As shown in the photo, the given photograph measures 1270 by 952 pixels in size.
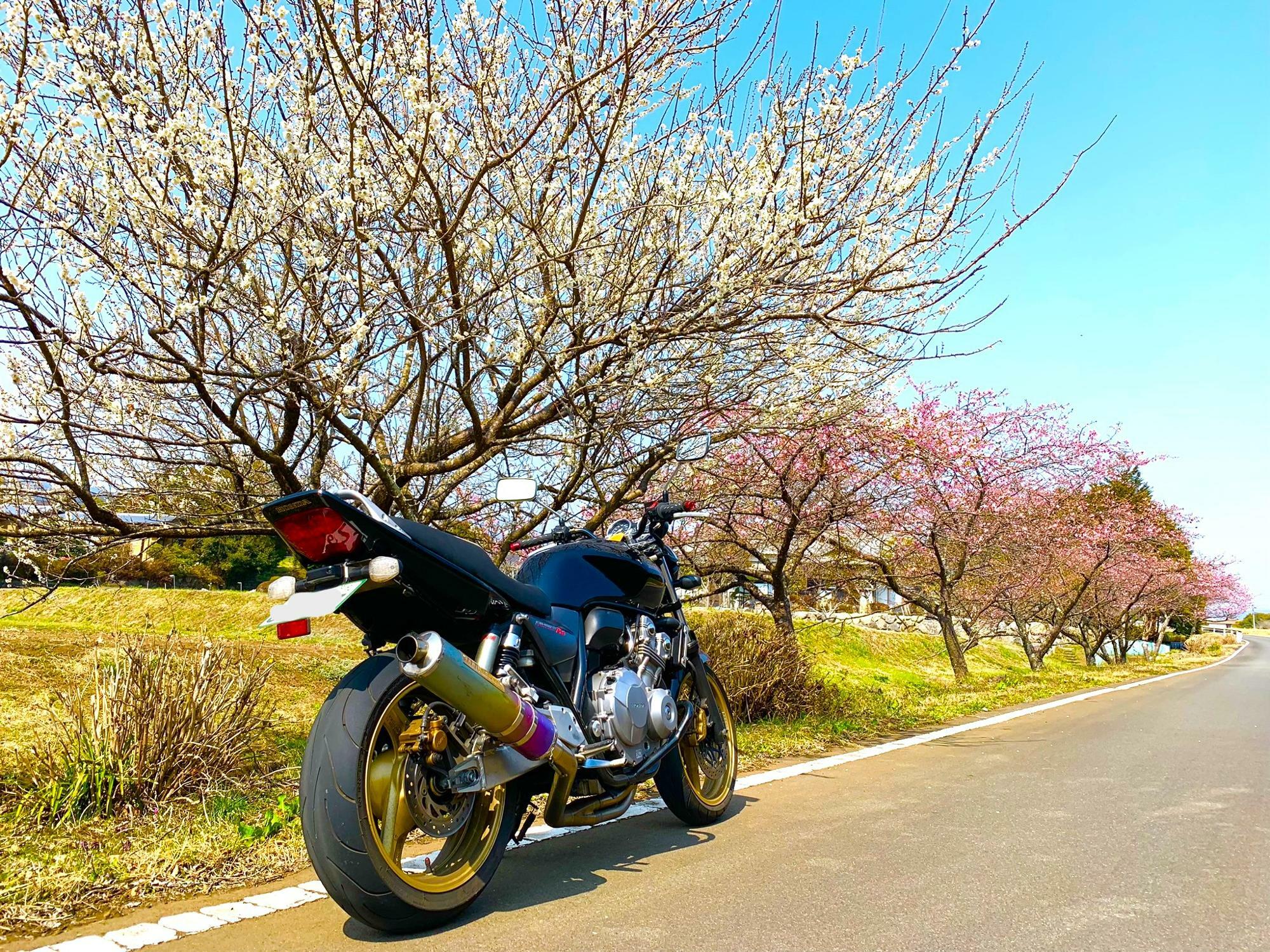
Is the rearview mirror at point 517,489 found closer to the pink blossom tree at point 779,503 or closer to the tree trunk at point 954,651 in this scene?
the pink blossom tree at point 779,503

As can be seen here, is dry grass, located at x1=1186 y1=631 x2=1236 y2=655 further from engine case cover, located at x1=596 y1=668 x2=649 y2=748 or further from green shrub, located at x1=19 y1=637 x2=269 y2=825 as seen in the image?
green shrub, located at x1=19 y1=637 x2=269 y2=825

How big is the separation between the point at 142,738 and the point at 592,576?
219cm

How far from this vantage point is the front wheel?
A: 4457mm

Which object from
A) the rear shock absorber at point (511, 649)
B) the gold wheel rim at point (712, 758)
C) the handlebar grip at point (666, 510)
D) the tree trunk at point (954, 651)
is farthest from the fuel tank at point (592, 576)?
the tree trunk at point (954, 651)

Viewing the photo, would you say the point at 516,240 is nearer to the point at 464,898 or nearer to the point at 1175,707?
the point at 464,898

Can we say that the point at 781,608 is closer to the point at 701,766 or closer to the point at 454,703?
the point at 701,766

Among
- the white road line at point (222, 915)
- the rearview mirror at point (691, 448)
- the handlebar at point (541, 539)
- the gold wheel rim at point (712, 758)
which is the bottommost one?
the white road line at point (222, 915)

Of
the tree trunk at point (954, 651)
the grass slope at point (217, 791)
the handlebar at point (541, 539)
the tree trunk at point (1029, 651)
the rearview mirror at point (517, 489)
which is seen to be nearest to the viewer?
the grass slope at point (217, 791)

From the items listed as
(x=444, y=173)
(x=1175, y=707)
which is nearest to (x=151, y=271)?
(x=444, y=173)

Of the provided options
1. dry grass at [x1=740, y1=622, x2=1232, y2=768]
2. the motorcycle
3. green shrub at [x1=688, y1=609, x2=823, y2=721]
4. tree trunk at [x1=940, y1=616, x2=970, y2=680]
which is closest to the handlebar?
the motorcycle

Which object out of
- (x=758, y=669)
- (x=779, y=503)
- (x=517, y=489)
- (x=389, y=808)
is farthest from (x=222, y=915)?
(x=779, y=503)

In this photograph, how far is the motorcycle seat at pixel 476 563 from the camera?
3121 millimetres

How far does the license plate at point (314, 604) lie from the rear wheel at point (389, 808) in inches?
14.9

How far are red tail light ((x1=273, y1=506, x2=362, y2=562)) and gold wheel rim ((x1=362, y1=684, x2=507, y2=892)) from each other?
53 centimetres
